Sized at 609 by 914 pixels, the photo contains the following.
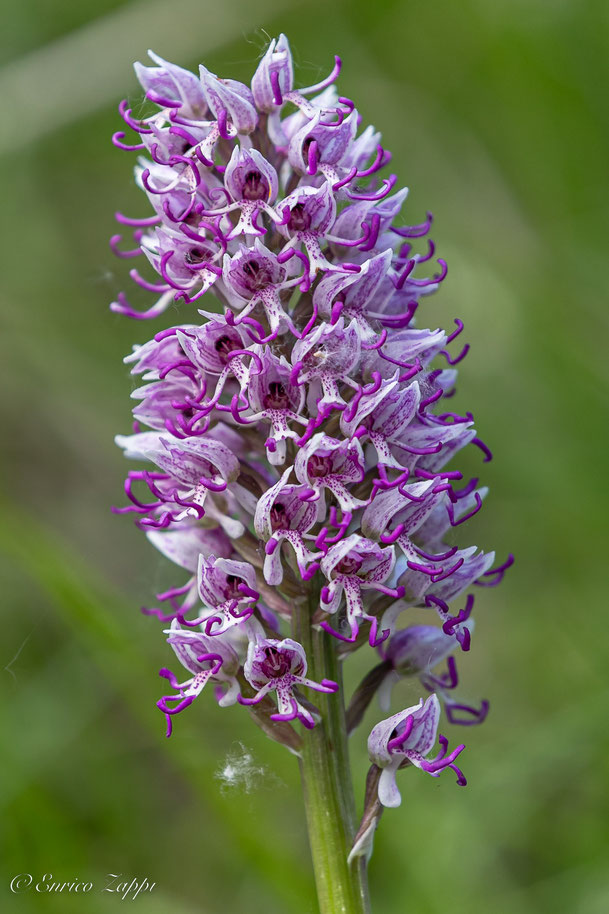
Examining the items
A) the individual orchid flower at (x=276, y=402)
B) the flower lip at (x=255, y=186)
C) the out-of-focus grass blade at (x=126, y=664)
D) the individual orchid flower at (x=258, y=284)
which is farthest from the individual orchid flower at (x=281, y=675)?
the flower lip at (x=255, y=186)

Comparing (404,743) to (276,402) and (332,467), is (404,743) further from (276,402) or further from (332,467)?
(276,402)

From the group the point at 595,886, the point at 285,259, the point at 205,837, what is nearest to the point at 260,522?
the point at 285,259

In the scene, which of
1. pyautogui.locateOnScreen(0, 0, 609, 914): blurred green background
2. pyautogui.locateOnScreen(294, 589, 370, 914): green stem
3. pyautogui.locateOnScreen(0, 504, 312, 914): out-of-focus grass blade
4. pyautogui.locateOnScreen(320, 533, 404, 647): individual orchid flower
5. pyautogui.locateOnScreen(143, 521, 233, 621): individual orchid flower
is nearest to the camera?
pyautogui.locateOnScreen(320, 533, 404, 647): individual orchid flower

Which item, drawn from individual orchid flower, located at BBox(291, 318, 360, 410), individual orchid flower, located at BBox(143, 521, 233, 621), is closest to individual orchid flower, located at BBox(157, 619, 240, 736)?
individual orchid flower, located at BBox(143, 521, 233, 621)

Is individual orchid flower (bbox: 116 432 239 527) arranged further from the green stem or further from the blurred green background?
the blurred green background

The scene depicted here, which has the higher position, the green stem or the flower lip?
the flower lip

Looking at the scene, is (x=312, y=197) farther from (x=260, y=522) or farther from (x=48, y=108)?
(x=48, y=108)

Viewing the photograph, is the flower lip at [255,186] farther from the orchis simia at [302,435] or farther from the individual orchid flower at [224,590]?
the individual orchid flower at [224,590]
